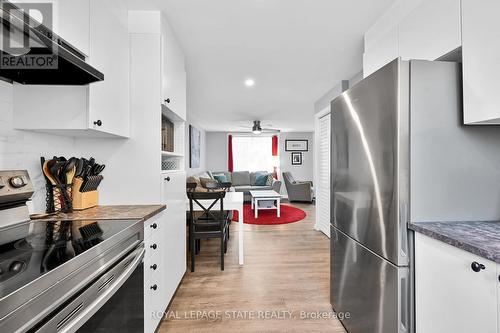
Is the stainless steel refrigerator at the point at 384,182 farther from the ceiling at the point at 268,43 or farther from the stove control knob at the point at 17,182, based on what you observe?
the stove control knob at the point at 17,182

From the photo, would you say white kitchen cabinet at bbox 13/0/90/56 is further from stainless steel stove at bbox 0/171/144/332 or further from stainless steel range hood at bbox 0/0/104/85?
stainless steel stove at bbox 0/171/144/332

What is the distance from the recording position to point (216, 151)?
830cm

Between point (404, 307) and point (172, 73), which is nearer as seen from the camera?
point (404, 307)

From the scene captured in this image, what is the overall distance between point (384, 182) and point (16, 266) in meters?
1.52

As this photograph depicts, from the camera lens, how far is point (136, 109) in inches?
69.9

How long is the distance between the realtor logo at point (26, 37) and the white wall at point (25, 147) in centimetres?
29

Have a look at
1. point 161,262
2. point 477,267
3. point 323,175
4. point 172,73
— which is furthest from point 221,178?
point 477,267

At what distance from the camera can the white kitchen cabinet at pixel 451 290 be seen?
31.8 inches

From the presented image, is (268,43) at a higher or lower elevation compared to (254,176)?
higher

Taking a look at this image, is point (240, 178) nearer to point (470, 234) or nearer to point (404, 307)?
point (404, 307)

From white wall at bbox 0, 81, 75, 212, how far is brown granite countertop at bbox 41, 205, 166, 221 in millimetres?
241

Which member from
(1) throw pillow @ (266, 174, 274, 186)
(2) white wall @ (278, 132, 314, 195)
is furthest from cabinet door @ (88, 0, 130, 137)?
(2) white wall @ (278, 132, 314, 195)

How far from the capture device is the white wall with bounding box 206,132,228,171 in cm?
827

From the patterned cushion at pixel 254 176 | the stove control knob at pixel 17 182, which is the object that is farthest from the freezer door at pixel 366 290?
the patterned cushion at pixel 254 176
